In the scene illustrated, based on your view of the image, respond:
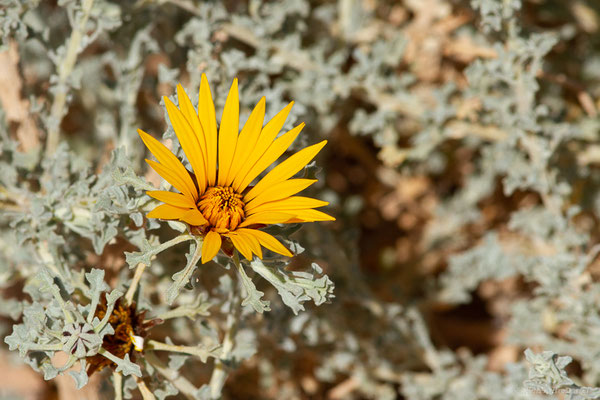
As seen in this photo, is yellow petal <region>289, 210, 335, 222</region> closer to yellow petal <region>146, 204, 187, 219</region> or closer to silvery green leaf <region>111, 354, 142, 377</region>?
yellow petal <region>146, 204, 187, 219</region>

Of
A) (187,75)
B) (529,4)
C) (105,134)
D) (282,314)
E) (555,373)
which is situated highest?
(529,4)

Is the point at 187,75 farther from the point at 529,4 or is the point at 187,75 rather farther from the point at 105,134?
the point at 529,4

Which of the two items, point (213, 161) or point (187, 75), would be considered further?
point (187, 75)

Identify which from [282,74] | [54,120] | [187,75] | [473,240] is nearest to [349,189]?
[473,240]

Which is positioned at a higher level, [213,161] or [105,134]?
[105,134]

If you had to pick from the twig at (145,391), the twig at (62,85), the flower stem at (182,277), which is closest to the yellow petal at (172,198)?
the flower stem at (182,277)

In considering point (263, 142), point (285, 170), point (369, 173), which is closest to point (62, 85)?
point (263, 142)

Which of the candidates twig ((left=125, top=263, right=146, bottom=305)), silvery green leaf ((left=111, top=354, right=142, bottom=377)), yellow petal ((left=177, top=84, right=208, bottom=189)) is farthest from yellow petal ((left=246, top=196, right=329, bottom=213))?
silvery green leaf ((left=111, top=354, right=142, bottom=377))

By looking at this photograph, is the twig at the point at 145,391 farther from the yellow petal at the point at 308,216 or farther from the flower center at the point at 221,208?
the yellow petal at the point at 308,216
